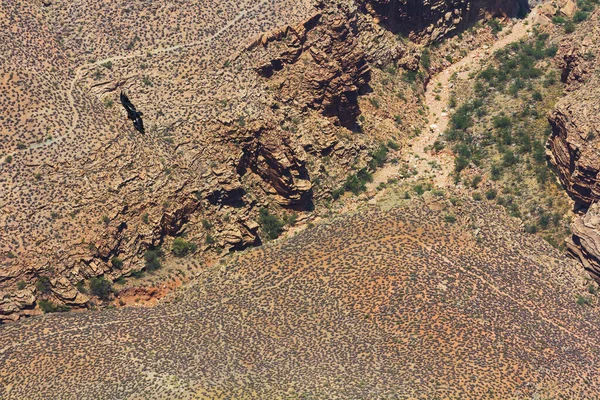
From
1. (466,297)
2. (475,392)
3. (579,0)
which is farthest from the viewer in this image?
(579,0)

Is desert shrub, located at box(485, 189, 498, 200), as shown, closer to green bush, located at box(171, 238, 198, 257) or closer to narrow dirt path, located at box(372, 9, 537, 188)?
narrow dirt path, located at box(372, 9, 537, 188)

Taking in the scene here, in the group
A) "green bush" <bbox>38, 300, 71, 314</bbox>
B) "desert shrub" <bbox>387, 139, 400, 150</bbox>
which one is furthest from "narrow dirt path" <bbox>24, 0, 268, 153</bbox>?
"desert shrub" <bbox>387, 139, 400, 150</bbox>

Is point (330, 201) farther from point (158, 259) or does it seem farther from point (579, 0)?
point (579, 0)

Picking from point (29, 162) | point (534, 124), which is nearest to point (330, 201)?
point (534, 124)

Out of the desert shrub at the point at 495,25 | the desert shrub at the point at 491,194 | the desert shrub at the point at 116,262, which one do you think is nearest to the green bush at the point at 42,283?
the desert shrub at the point at 116,262

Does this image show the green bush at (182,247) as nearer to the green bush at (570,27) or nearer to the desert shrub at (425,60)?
the desert shrub at (425,60)

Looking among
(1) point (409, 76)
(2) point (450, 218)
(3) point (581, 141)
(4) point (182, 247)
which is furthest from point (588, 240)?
(4) point (182, 247)

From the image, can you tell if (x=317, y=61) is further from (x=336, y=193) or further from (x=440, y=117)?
(x=440, y=117)

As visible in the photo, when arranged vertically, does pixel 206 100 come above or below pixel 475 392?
above
